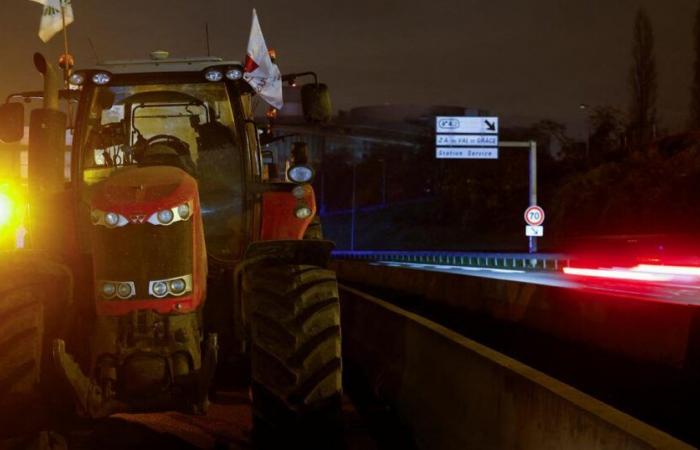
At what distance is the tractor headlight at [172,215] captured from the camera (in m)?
6.05

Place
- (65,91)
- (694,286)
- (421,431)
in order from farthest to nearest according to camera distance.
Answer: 1. (694,286)
2. (65,91)
3. (421,431)

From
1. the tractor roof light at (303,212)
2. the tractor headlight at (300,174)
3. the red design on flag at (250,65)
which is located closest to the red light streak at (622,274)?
the red design on flag at (250,65)

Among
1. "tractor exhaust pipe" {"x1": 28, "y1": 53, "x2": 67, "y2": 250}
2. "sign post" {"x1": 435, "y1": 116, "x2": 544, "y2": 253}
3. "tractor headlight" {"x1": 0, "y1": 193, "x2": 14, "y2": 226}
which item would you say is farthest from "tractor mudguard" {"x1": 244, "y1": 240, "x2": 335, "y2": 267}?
"sign post" {"x1": 435, "y1": 116, "x2": 544, "y2": 253}

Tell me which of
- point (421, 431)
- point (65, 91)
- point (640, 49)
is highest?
point (640, 49)

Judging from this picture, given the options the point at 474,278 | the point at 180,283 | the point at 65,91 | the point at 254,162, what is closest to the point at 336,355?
the point at 180,283

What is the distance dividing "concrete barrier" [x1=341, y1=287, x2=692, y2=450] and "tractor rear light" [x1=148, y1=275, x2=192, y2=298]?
1.92 m

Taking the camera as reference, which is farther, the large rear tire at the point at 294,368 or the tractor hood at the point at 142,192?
the large rear tire at the point at 294,368

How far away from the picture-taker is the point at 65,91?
8117 millimetres

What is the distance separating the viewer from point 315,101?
7656mm

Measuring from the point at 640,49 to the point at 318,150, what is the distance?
49.7 metres

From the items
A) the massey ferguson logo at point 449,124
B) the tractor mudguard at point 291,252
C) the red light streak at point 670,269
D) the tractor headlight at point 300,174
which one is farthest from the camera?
the massey ferguson logo at point 449,124

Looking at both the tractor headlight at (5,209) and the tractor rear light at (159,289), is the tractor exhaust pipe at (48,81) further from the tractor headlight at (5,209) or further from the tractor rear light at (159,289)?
the tractor headlight at (5,209)

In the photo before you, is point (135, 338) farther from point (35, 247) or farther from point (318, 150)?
point (318, 150)

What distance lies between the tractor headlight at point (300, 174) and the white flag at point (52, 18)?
619 centimetres
